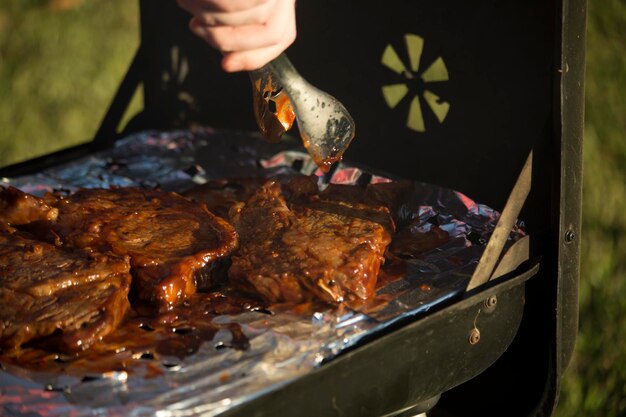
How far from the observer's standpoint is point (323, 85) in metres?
4.21

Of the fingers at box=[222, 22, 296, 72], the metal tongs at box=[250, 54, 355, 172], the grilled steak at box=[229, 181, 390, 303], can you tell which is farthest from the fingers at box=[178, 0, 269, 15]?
the grilled steak at box=[229, 181, 390, 303]

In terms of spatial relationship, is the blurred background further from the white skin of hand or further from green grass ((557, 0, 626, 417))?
the white skin of hand

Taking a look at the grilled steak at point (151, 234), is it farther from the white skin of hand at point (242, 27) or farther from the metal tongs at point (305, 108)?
the white skin of hand at point (242, 27)

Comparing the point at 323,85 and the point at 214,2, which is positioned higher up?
the point at 214,2

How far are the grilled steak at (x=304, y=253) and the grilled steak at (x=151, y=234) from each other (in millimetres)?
117

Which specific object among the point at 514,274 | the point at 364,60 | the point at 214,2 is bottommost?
the point at 514,274

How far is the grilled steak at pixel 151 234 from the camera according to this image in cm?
285

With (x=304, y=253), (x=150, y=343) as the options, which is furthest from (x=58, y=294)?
(x=304, y=253)

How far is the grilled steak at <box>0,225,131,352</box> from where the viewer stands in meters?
2.54

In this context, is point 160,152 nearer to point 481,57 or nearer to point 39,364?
point 481,57

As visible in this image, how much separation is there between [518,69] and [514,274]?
872mm

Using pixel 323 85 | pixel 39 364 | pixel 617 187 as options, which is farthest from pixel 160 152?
pixel 617 187

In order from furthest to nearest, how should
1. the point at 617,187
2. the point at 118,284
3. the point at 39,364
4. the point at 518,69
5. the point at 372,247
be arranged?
the point at 617,187 → the point at 518,69 → the point at 372,247 → the point at 118,284 → the point at 39,364

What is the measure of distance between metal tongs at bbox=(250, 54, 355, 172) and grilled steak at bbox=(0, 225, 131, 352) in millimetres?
880
